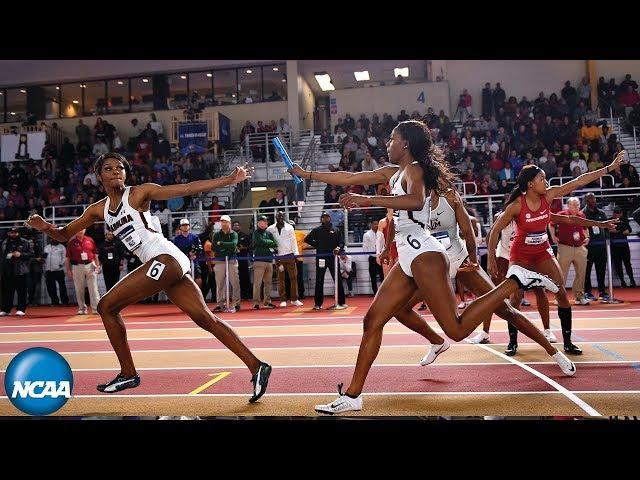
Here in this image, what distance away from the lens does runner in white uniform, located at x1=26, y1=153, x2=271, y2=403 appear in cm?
511

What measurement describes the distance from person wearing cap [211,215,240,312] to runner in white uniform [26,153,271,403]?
8297mm

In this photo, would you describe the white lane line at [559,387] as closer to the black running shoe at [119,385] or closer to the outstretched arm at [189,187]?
the outstretched arm at [189,187]

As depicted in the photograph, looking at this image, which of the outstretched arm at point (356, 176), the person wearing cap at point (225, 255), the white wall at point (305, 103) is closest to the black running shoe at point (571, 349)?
the outstretched arm at point (356, 176)

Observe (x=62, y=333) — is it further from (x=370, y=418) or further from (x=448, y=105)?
(x=448, y=105)

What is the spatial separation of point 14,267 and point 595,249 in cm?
1344

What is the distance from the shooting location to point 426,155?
4766 millimetres

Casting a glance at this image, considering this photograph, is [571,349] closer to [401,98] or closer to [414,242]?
[414,242]

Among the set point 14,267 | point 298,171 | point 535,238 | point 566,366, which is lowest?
point 566,366

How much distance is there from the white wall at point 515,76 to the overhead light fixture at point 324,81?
5603mm

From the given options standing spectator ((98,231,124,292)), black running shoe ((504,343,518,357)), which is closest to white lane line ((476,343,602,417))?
black running shoe ((504,343,518,357))

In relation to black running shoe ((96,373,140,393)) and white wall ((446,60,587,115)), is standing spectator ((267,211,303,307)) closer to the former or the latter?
black running shoe ((96,373,140,393))

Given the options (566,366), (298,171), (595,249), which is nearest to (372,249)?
(595,249)
